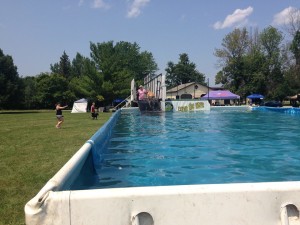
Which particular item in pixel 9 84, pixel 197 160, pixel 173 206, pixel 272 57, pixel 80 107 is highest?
pixel 272 57

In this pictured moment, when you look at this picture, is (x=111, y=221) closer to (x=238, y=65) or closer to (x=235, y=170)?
(x=235, y=170)

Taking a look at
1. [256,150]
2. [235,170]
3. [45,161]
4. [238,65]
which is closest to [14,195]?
[45,161]

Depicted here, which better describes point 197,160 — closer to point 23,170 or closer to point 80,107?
point 23,170

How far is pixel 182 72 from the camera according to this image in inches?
4193

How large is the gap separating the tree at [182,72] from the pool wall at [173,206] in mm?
104760

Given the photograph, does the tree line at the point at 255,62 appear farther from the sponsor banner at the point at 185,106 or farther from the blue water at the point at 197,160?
the blue water at the point at 197,160

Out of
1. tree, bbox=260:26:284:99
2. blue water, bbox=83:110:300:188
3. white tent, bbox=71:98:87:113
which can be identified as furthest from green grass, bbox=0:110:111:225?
tree, bbox=260:26:284:99

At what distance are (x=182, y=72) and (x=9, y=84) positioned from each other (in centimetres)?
6404

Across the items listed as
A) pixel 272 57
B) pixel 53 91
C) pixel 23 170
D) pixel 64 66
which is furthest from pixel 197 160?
pixel 64 66

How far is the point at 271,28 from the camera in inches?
2753

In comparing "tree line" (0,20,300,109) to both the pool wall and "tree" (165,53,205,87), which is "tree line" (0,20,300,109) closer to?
"tree" (165,53,205,87)

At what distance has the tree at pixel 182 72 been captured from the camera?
107 meters

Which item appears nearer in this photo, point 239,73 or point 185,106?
point 185,106

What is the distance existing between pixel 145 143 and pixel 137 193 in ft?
25.1
